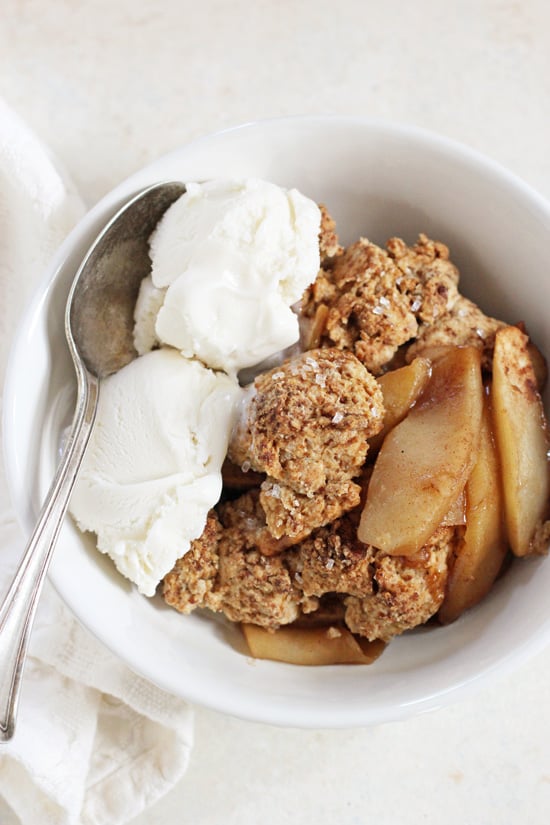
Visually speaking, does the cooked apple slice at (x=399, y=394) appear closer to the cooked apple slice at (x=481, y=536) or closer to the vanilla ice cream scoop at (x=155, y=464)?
the cooked apple slice at (x=481, y=536)

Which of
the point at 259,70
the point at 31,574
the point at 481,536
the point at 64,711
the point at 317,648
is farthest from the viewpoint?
the point at 259,70

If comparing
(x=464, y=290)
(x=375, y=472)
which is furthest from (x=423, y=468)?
(x=464, y=290)

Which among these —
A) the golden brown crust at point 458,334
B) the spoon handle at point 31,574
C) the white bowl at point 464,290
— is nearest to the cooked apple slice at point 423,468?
the golden brown crust at point 458,334

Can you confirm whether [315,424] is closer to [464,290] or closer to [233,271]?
[233,271]

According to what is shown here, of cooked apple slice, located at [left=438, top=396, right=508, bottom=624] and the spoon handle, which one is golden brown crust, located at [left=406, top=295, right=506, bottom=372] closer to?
cooked apple slice, located at [left=438, top=396, right=508, bottom=624]

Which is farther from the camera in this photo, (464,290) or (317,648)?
(464,290)

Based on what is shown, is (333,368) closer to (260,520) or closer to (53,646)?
(260,520)
